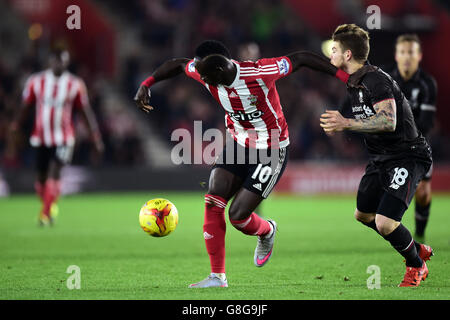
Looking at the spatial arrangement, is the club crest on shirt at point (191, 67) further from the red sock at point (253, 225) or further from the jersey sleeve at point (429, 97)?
the jersey sleeve at point (429, 97)

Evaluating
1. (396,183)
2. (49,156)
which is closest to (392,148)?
(396,183)

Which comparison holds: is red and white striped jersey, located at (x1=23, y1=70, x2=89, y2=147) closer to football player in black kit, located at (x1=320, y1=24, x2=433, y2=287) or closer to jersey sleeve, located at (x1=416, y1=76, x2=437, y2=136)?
jersey sleeve, located at (x1=416, y1=76, x2=437, y2=136)

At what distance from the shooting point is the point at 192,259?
8398 mm

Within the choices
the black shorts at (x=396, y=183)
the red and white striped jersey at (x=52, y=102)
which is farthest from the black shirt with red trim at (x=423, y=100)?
the red and white striped jersey at (x=52, y=102)

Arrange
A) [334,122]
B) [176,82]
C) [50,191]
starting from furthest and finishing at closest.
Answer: [176,82]
[50,191]
[334,122]

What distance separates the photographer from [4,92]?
18.5 m

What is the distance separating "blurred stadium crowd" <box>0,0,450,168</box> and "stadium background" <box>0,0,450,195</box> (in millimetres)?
31

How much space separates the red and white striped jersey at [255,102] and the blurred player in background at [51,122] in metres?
5.68

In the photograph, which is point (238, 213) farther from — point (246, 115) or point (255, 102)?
point (255, 102)

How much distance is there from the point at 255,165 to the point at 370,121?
1.15m

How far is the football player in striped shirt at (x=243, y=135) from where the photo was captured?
20.9 ft

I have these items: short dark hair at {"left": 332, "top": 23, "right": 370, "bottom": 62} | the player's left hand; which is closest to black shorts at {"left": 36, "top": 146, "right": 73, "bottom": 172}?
short dark hair at {"left": 332, "top": 23, "right": 370, "bottom": 62}
